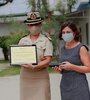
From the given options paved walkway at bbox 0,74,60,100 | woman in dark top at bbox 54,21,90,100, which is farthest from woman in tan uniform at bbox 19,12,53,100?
paved walkway at bbox 0,74,60,100

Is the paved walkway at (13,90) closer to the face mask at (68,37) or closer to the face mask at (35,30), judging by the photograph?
the face mask at (35,30)

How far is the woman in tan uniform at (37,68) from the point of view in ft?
19.0

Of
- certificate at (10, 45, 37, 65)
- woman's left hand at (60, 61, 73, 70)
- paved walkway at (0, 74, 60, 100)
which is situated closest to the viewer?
woman's left hand at (60, 61, 73, 70)

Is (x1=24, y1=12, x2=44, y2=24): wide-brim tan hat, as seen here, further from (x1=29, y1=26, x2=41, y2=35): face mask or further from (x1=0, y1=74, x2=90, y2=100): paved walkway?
(x1=0, y1=74, x2=90, y2=100): paved walkway

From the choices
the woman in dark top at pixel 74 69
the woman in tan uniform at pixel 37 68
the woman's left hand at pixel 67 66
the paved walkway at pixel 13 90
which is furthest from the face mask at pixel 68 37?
the paved walkway at pixel 13 90

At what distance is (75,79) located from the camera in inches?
209

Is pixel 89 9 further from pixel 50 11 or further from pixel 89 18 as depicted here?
pixel 50 11

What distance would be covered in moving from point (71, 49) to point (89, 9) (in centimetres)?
1934

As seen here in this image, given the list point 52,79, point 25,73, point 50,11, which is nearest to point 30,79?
point 25,73

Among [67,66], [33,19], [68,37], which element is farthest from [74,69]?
[33,19]

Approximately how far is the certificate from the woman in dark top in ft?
1.68

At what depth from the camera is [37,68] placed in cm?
573

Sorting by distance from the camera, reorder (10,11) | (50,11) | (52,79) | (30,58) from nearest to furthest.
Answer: (30,58) → (52,79) → (50,11) → (10,11)

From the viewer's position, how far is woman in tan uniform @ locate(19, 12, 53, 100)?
5777 millimetres
